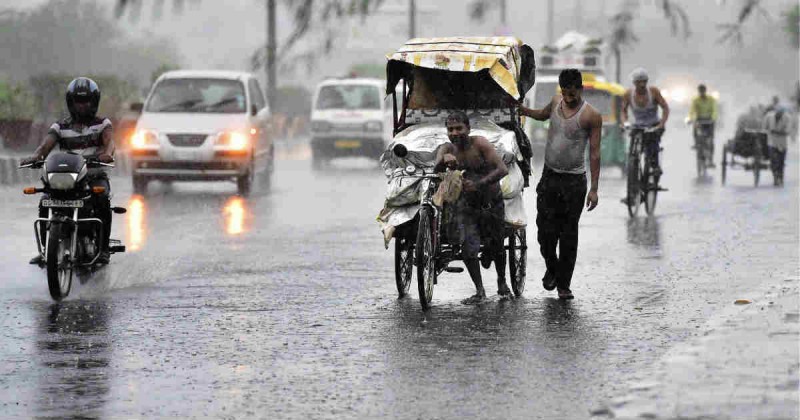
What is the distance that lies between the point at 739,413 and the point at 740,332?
2511 mm

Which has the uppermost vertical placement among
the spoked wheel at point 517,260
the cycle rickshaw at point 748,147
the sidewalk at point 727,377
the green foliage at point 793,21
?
the green foliage at point 793,21

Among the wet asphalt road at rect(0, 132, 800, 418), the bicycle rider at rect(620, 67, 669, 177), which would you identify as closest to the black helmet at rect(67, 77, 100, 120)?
the wet asphalt road at rect(0, 132, 800, 418)

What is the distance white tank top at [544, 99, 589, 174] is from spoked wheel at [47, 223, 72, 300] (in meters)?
3.32

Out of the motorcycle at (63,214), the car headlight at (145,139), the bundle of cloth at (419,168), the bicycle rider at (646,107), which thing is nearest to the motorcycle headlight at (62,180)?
the motorcycle at (63,214)

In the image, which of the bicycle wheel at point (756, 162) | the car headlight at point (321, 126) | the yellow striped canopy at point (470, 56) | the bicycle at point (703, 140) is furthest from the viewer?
the car headlight at point (321, 126)

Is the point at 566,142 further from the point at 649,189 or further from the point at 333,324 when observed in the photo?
the point at 649,189

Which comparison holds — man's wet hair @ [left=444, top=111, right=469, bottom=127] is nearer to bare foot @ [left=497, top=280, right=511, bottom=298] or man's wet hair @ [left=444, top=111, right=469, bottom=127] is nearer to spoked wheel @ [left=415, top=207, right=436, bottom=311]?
spoked wheel @ [left=415, top=207, right=436, bottom=311]

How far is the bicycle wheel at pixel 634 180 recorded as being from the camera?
19516mm

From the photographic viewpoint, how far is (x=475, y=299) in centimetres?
1127

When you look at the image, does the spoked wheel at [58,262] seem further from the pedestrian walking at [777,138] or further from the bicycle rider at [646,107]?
the pedestrian walking at [777,138]

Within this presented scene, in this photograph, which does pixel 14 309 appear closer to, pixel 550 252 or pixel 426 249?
pixel 426 249

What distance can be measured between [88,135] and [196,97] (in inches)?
480

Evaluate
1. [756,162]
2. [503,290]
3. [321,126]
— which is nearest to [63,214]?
[503,290]

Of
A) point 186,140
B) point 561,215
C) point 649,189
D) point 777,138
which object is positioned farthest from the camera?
point 777,138
